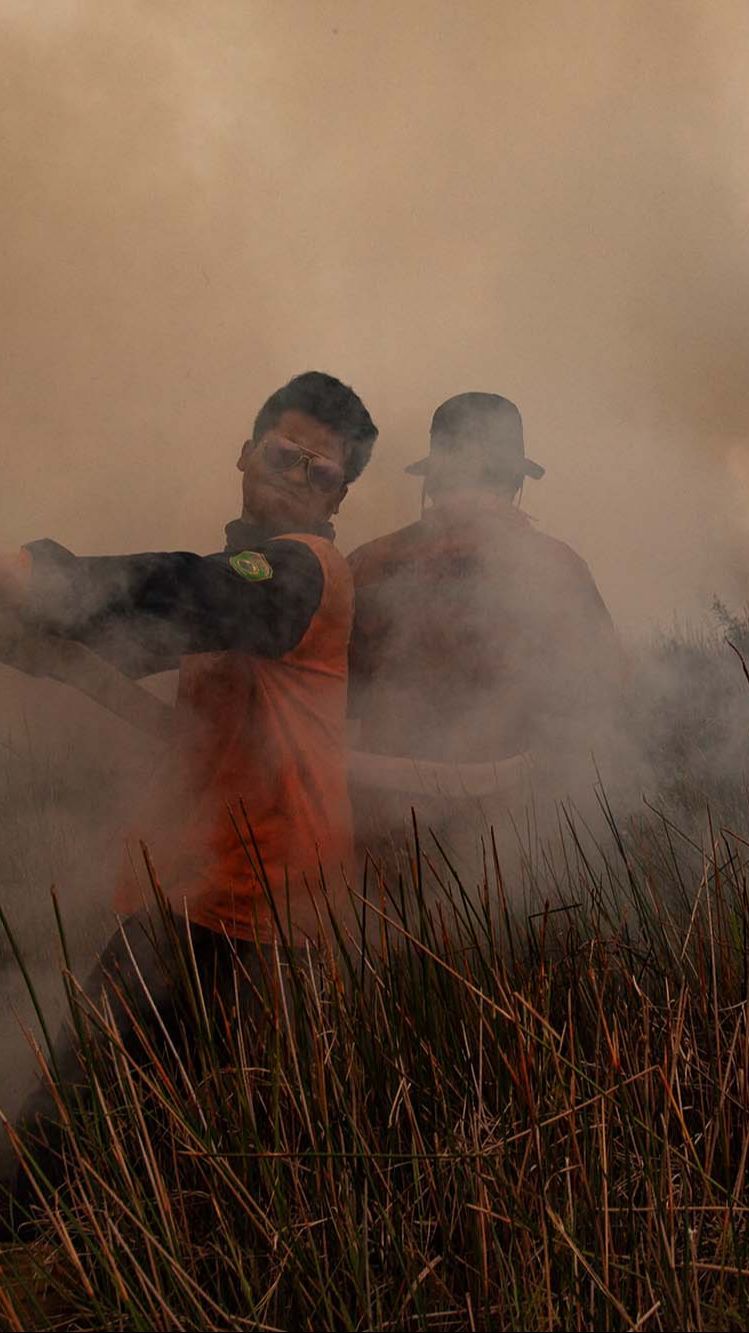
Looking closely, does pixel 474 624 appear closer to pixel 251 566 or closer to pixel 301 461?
pixel 301 461

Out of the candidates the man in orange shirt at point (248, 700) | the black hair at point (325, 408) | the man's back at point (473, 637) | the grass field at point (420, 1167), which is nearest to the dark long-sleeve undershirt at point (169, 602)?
the man in orange shirt at point (248, 700)

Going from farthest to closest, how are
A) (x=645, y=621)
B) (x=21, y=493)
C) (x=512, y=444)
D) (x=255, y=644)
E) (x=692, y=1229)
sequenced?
(x=645, y=621), (x=512, y=444), (x=21, y=493), (x=255, y=644), (x=692, y=1229)

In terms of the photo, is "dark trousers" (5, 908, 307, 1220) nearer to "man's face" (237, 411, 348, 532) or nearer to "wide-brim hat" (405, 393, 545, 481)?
"man's face" (237, 411, 348, 532)

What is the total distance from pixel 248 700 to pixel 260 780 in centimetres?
11

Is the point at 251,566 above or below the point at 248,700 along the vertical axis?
above

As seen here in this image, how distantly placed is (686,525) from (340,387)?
1034 millimetres

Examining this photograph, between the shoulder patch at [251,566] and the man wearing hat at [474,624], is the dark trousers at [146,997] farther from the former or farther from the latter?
the man wearing hat at [474,624]

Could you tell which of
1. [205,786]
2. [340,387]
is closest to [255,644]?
[205,786]

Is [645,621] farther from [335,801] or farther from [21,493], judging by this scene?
[21,493]

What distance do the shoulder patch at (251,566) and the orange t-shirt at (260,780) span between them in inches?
3.3

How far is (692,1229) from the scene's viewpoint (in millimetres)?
981

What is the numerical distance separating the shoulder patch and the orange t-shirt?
0.08 metres

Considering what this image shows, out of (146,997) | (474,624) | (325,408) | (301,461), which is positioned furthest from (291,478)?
(146,997)

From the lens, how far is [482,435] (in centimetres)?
221
